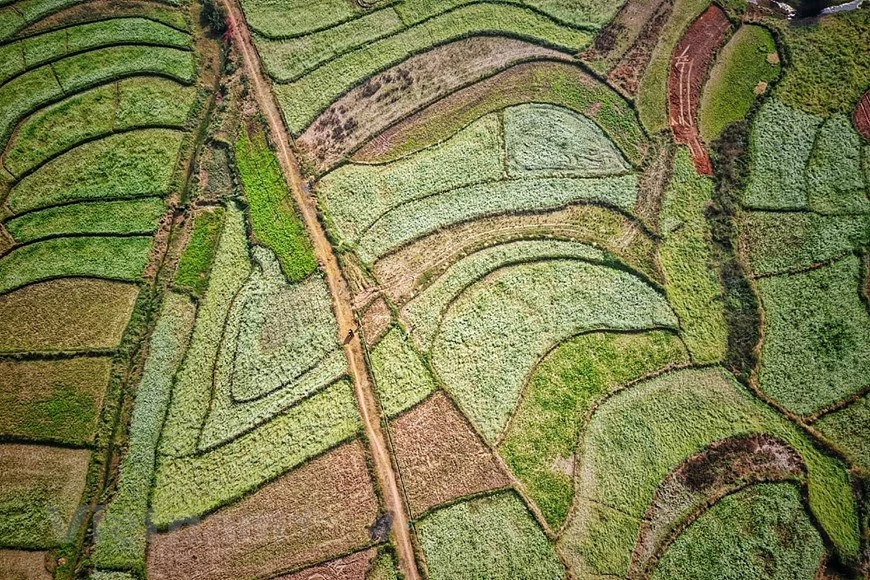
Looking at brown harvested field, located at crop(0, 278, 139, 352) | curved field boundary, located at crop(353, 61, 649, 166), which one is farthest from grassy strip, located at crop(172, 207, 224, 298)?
curved field boundary, located at crop(353, 61, 649, 166)

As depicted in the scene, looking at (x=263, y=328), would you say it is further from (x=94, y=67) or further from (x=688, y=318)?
(x=688, y=318)

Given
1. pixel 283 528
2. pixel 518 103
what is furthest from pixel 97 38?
pixel 283 528

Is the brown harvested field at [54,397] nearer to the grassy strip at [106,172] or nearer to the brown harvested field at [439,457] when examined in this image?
the grassy strip at [106,172]

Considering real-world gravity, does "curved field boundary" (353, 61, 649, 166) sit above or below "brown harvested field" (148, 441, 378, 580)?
above

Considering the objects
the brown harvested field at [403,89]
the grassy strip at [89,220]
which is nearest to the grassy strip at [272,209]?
the brown harvested field at [403,89]

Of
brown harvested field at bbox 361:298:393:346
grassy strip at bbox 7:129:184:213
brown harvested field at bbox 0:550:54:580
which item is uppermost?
grassy strip at bbox 7:129:184:213

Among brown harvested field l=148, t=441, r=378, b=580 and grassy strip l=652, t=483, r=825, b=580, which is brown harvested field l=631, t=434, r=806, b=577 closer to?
grassy strip l=652, t=483, r=825, b=580
